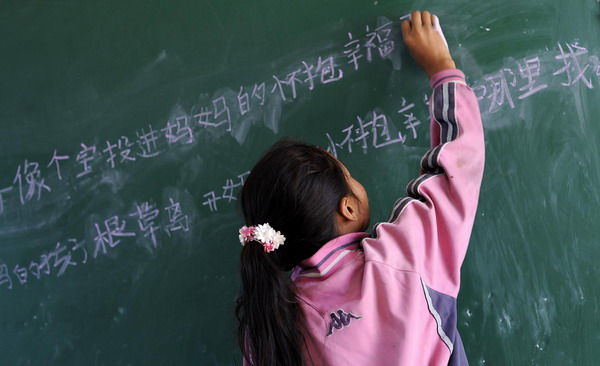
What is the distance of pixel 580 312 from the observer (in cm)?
113

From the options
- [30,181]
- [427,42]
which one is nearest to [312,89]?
[427,42]

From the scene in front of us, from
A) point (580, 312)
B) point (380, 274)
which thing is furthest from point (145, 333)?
point (580, 312)

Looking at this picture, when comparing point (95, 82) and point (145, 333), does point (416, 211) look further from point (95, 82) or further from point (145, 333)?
point (95, 82)

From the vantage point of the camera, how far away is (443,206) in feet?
3.14

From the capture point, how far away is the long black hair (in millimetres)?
949

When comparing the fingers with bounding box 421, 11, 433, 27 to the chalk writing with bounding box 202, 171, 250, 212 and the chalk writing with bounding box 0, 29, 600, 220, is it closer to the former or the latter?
the chalk writing with bounding box 0, 29, 600, 220

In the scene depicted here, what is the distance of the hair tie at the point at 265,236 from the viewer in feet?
3.09

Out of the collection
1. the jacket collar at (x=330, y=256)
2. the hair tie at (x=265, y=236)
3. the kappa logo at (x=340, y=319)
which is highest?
the hair tie at (x=265, y=236)

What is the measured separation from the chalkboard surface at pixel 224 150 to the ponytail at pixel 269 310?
1.20 ft

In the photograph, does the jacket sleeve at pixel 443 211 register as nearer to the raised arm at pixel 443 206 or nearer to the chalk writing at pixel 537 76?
the raised arm at pixel 443 206

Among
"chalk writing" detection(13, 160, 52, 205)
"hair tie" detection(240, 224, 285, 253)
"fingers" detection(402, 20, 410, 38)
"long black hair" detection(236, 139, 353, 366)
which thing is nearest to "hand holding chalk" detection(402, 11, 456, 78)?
"fingers" detection(402, 20, 410, 38)

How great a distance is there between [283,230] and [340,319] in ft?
0.60

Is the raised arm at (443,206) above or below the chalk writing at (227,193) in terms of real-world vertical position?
below

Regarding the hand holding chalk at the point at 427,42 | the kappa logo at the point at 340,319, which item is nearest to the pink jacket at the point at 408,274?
the kappa logo at the point at 340,319
